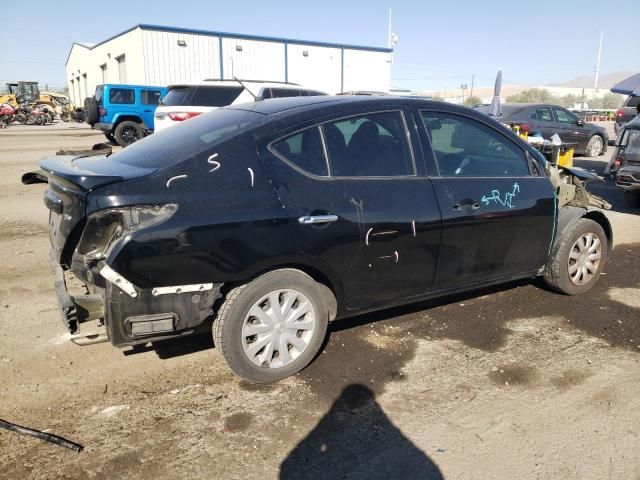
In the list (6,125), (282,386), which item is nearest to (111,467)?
(282,386)

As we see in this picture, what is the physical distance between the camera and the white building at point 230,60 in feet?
95.1

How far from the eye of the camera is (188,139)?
329 centimetres

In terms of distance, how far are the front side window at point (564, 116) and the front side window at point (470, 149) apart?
11707mm

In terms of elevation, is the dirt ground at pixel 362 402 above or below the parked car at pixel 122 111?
below

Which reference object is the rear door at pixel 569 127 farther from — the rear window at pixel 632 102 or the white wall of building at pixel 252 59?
the white wall of building at pixel 252 59

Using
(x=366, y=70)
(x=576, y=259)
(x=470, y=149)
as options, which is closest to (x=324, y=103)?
(x=470, y=149)

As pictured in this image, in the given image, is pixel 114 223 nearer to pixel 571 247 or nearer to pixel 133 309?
pixel 133 309

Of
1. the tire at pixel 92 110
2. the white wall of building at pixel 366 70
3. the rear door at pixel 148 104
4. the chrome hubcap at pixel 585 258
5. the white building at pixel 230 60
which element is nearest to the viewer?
the chrome hubcap at pixel 585 258

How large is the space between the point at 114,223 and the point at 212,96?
1041cm

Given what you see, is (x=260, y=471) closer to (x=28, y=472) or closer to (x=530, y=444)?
(x=28, y=472)

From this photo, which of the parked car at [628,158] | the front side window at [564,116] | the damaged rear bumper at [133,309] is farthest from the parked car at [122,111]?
the damaged rear bumper at [133,309]

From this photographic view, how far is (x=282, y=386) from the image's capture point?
3240mm

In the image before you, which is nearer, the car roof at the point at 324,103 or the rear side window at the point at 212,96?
the car roof at the point at 324,103

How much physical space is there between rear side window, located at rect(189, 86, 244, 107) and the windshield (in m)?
9.04
